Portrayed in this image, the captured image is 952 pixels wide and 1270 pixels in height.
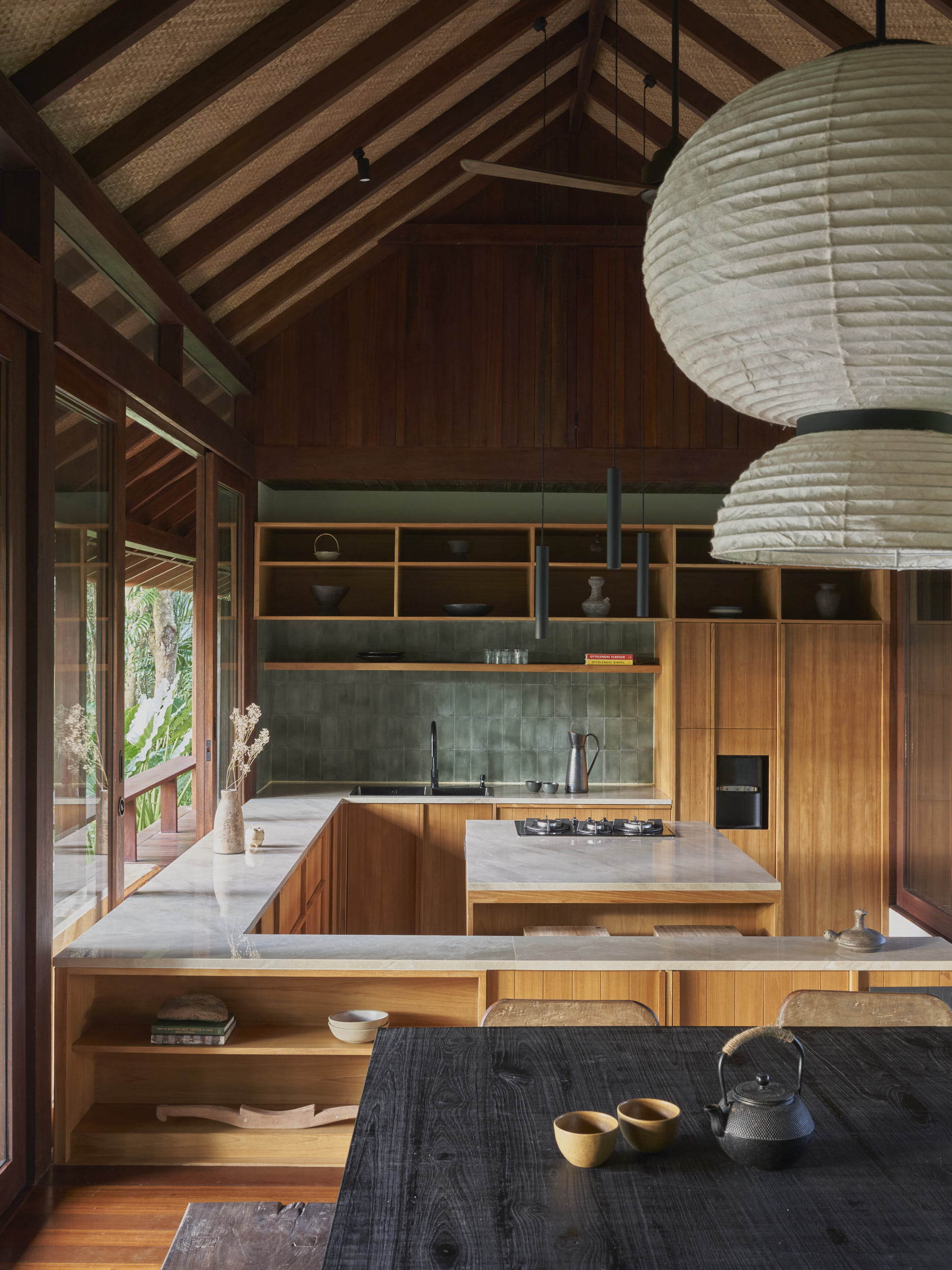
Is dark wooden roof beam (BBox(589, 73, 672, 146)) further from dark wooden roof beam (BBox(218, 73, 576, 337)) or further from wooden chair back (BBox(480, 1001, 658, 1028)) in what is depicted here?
wooden chair back (BBox(480, 1001, 658, 1028))

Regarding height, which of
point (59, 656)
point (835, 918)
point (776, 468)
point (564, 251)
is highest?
point (564, 251)

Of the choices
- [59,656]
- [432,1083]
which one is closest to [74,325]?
[59,656]

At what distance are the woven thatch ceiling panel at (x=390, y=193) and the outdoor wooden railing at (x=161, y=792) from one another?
7.47ft

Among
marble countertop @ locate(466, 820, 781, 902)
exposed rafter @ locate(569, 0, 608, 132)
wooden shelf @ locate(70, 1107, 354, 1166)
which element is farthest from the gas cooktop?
exposed rafter @ locate(569, 0, 608, 132)

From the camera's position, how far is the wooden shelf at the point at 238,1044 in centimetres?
308

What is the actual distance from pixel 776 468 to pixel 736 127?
12.2 inches

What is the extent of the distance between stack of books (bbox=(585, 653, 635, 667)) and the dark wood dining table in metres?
3.96

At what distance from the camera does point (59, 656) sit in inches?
123

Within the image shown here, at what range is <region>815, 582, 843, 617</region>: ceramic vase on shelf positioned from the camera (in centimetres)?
598

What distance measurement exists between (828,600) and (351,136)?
11.7ft

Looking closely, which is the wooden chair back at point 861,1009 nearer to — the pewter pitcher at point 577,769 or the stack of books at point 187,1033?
the stack of books at point 187,1033

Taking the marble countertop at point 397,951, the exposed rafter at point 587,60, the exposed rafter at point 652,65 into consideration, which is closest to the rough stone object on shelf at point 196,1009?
the marble countertop at point 397,951

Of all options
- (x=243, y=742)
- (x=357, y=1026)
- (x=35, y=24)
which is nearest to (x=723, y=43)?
(x=35, y=24)

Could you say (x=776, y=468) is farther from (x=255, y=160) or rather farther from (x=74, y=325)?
(x=255, y=160)
